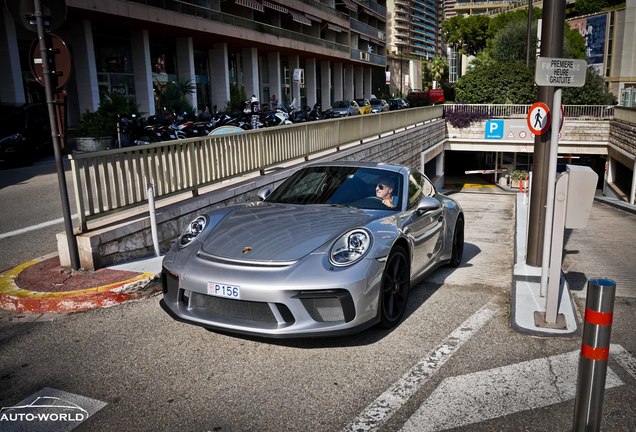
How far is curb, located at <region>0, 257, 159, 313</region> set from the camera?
5133 millimetres

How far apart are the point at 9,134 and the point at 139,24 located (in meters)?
14.1

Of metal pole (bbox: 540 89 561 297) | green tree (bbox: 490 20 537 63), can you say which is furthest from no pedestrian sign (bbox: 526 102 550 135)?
green tree (bbox: 490 20 537 63)

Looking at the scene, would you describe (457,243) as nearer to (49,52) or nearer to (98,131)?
(49,52)

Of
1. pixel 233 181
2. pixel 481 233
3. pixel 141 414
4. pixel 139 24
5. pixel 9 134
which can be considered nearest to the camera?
pixel 141 414

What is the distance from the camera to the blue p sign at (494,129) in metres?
39.4

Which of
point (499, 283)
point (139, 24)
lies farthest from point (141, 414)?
point (139, 24)

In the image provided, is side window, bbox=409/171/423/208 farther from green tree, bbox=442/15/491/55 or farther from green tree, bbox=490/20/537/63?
green tree, bbox=442/15/491/55

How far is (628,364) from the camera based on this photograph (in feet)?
13.4

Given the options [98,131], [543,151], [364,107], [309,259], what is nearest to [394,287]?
[309,259]

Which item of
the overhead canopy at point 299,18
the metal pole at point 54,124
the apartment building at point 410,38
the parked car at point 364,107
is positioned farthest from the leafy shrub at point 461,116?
the apartment building at point 410,38

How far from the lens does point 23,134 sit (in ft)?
49.8

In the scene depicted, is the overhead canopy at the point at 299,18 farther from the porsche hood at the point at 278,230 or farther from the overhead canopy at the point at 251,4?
the porsche hood at the point at 278,230

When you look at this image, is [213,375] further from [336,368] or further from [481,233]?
[481,233]
